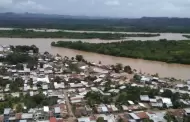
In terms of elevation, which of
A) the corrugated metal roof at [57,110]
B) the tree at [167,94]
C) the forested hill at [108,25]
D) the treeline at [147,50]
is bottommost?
the corrugated metal roof at [57,110]

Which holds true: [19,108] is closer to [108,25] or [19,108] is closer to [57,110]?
[57,110]

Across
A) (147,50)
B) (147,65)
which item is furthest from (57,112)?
(147,50)

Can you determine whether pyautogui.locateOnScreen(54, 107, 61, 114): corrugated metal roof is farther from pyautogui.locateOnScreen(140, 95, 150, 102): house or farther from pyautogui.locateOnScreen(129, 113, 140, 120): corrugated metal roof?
pyautogui.locateOnScreen(140, 95, 150, 102): house

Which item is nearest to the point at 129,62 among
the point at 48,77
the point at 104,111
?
the point at 48,77

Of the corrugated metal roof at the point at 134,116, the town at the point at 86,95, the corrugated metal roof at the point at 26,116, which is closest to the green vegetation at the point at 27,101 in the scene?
the town at the point at 86,95

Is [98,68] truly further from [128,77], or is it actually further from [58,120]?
[58,120]

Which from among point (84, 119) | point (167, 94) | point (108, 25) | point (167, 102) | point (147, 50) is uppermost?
point (108, 25)

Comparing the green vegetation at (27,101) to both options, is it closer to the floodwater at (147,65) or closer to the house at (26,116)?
the house at (26,116)
